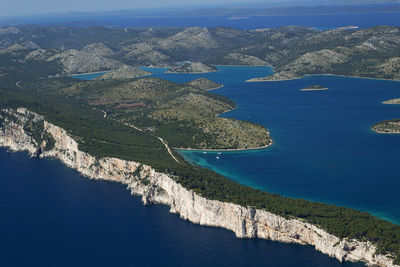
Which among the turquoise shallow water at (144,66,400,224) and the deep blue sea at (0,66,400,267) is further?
the turquoise shallow water at (144,66,400,224)

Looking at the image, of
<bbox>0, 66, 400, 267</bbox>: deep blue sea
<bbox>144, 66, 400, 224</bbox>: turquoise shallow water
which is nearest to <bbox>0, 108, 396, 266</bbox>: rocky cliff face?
<bbox>0, 66, 400, 267</bbox>: deep blue sea

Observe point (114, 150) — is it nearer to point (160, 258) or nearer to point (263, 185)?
point (263, 185)

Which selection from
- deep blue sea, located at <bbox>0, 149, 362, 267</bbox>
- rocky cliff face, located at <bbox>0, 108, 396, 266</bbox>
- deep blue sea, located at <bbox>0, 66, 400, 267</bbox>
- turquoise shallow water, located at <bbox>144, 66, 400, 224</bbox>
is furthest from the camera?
turquoise shallow water, located at <bbox>144, 66, 400, 224</bbox>

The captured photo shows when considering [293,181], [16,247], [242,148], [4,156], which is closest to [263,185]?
[293,181]

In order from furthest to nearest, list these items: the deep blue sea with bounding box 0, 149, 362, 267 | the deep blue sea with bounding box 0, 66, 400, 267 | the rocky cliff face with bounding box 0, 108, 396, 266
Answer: the deep blue sea with bounding box 0, 66, 400, 267 < the deep blue sea with bounding box 0, 149, 362, 267 < the rocky cliff face with bounding box 0, 108, 396, 266

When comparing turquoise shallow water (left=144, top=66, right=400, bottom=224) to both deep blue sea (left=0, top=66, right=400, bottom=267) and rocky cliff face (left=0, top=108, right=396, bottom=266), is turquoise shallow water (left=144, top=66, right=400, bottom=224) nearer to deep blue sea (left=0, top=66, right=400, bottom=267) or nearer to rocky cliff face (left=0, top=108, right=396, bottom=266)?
deep blue sea (left=0, top=66, right=400, bottom=267)

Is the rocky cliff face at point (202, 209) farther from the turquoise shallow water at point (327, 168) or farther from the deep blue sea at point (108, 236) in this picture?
the turquoise shallow water at point (327, 168)

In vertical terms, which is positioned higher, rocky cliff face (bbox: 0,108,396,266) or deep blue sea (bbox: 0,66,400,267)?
rocky cliff face (bbox: 0,108,396,266)
